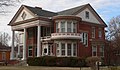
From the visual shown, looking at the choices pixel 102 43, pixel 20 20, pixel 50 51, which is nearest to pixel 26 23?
pixel 20 20

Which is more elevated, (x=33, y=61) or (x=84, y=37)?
(x=84, y=37)

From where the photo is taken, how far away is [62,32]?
4772 centimetres

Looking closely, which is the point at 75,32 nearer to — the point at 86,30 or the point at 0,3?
the point at 86,30

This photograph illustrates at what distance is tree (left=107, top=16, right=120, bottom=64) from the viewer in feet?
183

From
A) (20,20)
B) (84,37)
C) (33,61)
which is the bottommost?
(33,61)

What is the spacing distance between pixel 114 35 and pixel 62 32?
74.7ft

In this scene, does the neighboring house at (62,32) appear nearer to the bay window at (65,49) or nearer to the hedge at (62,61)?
the bay window at (65,49)

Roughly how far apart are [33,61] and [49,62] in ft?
11.7

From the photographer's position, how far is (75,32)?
160ft

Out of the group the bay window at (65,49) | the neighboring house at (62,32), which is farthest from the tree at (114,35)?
the bay window at (65,49)

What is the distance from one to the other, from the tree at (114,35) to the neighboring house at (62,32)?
2.59 meters

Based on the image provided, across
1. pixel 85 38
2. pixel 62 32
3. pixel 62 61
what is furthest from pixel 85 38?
pixel 62 61

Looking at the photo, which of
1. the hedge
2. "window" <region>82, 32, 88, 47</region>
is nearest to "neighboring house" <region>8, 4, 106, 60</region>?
"window" <region>82, 32, 88, 47</region>

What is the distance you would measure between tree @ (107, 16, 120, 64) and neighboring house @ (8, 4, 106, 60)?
259cm
